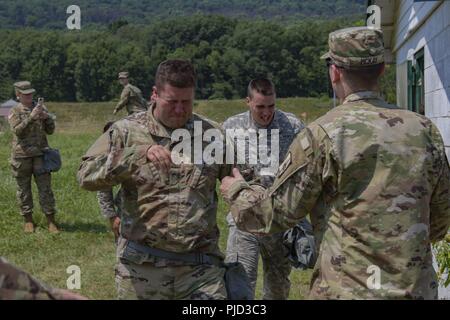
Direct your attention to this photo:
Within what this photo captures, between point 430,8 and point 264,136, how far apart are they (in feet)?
9.68

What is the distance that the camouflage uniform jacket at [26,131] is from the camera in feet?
32.3

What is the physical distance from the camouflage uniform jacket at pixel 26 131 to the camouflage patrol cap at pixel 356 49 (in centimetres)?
714

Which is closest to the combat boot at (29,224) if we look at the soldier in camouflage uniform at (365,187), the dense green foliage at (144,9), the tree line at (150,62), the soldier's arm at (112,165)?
the soldier's arm at (112,165)

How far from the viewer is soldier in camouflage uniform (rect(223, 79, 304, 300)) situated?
568 centimetres

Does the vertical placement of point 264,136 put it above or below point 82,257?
above

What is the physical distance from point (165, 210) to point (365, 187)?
123cm

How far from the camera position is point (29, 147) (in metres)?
9.99

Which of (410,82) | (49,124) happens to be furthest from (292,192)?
(410,82)

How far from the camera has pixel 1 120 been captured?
106ft

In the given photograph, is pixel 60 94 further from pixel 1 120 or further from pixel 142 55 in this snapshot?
pixel 1 120

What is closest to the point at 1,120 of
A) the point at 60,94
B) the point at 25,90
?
the point at 25,90

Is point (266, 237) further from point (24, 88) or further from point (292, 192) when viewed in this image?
point (24, 88)

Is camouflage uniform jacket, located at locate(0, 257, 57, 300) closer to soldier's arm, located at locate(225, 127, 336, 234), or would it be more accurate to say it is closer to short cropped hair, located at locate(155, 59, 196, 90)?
soldier's arm, located at locate(225, 127, 336, 234)

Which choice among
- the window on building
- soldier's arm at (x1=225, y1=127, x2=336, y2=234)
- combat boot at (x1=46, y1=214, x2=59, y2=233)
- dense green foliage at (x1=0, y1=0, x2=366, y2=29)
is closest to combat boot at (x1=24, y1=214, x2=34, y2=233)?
combat boot at (x1=46, y1=214, x2=59, y2=233)
